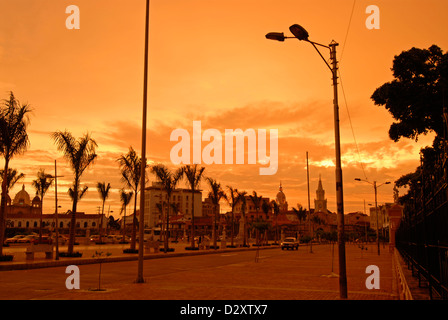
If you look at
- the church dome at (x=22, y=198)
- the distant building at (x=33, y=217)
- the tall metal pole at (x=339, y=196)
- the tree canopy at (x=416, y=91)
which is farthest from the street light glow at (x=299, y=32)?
the church dome at (x=22, y=198)

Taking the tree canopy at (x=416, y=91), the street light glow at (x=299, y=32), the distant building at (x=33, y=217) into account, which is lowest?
the distant building at (x=33, y=217)

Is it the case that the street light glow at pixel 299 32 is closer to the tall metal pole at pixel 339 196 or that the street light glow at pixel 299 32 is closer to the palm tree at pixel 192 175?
the tall metal pole at pixel 339 196

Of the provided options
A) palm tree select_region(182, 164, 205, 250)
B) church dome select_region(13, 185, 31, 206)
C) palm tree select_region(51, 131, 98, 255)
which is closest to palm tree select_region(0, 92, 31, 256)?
palm tree select_region(51, 131, 98, 255)

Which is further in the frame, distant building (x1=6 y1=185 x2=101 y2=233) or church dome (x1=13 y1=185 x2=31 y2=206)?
church dome (x1=13 y1=185 x2=31 y2=206)

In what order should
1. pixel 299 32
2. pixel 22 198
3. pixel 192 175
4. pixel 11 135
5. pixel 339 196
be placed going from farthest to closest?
pixel 22 198 < pixel 192 175 < pixel 11 135 < pixel 339 196 < pixel 299 32

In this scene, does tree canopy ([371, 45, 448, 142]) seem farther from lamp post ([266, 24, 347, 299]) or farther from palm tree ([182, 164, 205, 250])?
palm tree ([182, 164, 205, 250])

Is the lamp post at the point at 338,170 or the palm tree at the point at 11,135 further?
the palm tree at the point at 11,135

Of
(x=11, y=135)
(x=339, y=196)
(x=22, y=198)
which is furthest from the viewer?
(x=22, y=198)

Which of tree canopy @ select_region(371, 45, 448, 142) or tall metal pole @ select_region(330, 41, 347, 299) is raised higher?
tree canopy @ select_region(371, 45, 448, 142)

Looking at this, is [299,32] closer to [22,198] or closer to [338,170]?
[338,170]

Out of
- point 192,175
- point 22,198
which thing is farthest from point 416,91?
point 22,198

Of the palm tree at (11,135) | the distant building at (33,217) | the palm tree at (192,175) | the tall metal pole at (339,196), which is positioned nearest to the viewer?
the tall metal pole at (339,196)

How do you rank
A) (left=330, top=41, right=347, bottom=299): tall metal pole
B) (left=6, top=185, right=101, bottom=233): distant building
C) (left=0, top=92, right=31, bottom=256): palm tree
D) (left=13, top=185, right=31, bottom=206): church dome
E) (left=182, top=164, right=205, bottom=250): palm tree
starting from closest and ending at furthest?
1. (left=330, top=41, right=347, bottom=299): tall metal pole
2. (left=0, top=92, right=31, bottom=256): palm tree
3. (left=182, top=164, right=205, bottom=250): palm tree
4. (left=6, top=185, right=101, bottom=233): distant building
5. (left=13, top=185, right=31, bottom=206): church dome
